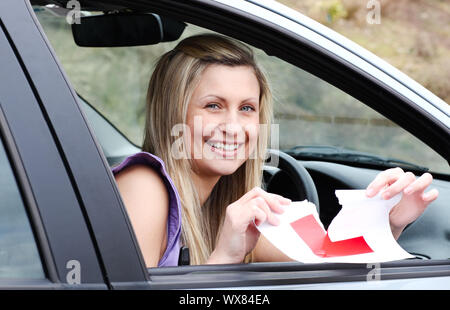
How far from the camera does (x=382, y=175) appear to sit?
5.31ft

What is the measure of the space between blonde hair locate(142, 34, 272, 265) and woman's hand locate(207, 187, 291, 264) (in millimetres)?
198

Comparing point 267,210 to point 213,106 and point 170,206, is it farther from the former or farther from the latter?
point 213,106

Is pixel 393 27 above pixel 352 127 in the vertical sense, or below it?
above

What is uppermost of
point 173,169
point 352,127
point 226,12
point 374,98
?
point 226,12

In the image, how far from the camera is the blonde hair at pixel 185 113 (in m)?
1.94

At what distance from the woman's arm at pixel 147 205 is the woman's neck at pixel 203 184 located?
29 cm

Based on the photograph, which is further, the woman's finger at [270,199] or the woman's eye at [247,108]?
the woman's eye at [247,108]

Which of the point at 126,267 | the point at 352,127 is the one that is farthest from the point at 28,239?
the point at 352,127

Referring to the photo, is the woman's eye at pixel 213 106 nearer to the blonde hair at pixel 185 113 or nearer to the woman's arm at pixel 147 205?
the blonde hair at pixel 185 113

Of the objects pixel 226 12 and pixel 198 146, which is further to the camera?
pixel 198 146

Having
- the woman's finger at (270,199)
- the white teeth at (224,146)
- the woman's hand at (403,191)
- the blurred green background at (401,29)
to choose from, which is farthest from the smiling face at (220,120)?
the blurred green background at (401,29)

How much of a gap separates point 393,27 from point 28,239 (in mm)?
8880

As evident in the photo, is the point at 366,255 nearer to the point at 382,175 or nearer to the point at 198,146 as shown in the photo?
the point at 382,175

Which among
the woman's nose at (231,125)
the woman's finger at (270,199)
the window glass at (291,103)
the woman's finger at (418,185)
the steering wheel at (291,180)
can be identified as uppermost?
the woman's nose at (231,125)
